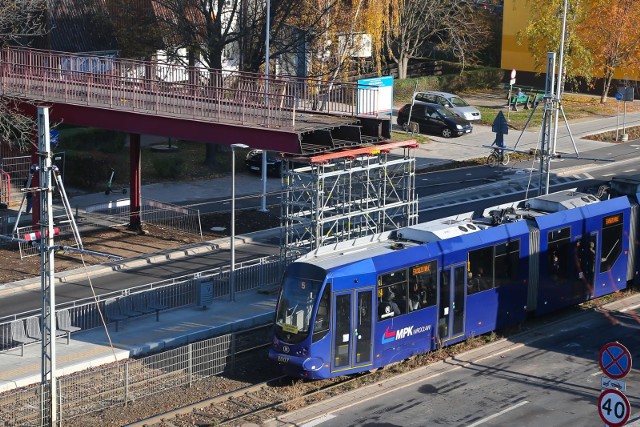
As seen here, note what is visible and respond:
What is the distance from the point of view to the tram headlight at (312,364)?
21141mm

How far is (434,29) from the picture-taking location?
64.1 metres

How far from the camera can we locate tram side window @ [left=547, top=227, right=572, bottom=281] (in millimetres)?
26219

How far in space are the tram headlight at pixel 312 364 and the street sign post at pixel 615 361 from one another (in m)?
6.63

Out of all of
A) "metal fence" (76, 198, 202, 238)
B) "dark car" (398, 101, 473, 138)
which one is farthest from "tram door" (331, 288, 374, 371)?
"dark car" (398, 101, 473, 138)

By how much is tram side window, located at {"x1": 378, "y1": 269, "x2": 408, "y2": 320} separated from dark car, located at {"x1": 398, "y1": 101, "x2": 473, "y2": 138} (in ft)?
106

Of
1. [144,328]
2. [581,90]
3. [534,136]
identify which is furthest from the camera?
[581,90]

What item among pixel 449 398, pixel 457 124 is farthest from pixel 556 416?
pixel 457 124

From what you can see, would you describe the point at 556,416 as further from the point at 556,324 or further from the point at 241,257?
the point at 241,257

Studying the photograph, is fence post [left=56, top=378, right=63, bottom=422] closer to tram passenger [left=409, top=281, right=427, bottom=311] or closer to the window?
tram passenger [left=409, top=281, right=427, bottom=311]

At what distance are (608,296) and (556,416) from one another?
9623 mm

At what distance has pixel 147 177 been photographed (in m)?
44.2

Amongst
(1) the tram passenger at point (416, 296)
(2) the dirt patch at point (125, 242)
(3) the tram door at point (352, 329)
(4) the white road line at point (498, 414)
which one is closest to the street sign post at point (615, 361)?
(4) the white road line at point (498, 414)

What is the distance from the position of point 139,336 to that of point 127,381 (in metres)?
4.22

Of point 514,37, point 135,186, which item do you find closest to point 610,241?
point 135,186
